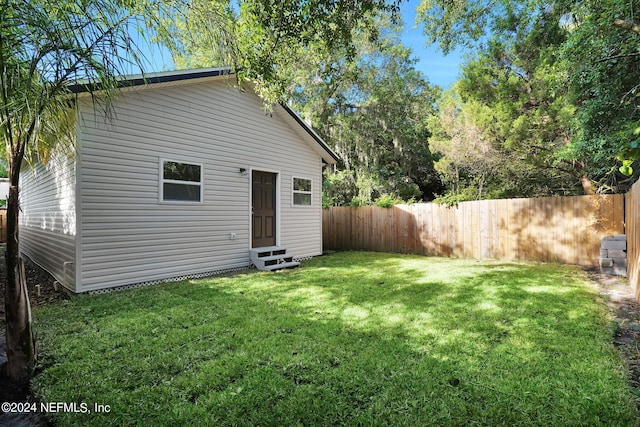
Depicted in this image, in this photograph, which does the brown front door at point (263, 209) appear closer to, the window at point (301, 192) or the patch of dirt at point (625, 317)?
the window at point (301, 192)

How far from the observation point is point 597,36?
5273 millimetres

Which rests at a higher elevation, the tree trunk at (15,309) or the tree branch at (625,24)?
the tree branch at (625,24)

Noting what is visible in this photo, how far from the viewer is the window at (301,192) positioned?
29.1 ft

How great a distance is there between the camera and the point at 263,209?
796cm

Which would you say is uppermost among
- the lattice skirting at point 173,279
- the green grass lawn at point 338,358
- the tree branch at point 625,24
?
the tree branch at point 625,24

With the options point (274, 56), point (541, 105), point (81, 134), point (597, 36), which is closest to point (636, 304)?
point (597, 36)

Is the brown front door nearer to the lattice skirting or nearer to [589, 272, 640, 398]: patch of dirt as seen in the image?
the lattice skirting

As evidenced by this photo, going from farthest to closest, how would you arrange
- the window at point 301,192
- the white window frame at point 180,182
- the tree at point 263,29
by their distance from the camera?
the window at point 301,192 → the white window frame at point 180,182 → the tree at point 263,29

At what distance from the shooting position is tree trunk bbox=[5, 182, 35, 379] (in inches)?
93.6

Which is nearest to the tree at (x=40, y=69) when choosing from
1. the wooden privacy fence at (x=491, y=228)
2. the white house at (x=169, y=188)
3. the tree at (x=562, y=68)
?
the white house at (x=169, y=188)

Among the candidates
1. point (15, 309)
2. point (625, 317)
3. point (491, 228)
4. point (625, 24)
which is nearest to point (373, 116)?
point (491, 228)

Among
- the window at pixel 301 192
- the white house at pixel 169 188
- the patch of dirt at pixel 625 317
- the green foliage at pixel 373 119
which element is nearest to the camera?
the patch of dirt at pixel 625 317

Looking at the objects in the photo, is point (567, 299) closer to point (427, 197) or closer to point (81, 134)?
point (81, 134)

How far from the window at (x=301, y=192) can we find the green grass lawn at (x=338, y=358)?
14.1ft
